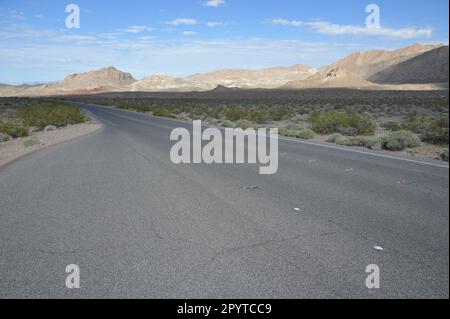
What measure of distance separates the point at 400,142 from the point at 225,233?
1232 cm

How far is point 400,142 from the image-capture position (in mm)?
16156

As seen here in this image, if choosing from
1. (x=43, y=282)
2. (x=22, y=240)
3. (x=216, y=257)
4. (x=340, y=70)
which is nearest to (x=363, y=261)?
(x=216, y=257)

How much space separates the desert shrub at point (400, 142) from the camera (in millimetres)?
15953

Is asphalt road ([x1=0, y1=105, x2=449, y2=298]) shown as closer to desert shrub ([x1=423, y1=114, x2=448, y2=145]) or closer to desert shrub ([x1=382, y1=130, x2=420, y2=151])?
desert shrub ([x1=382, y1=130, x2=420, y2=151])

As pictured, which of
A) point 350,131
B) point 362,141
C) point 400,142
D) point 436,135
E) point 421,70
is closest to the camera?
point 400,142

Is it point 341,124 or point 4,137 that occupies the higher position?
point 341,124

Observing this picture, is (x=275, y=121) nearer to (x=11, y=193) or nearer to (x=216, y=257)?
→ (x=11, y=193)

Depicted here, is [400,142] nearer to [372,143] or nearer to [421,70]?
[372,143]

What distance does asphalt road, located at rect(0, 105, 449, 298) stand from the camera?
4152 mm

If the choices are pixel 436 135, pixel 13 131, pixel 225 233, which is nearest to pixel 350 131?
pixel 436 135

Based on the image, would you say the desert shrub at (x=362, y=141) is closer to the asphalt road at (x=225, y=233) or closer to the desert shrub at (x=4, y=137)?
the asphalt road at (x=225, y=233)

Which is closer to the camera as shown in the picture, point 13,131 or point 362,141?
point 362,141

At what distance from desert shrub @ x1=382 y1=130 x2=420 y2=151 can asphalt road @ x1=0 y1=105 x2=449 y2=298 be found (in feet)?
19.0
